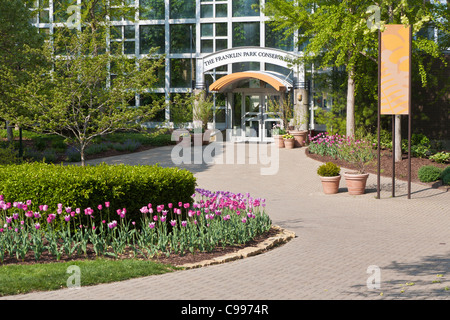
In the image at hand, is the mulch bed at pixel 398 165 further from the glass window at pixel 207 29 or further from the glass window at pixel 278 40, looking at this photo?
the glass window at pixel 207 29

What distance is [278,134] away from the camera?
29859mm

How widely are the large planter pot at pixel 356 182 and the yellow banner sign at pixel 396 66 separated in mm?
1940

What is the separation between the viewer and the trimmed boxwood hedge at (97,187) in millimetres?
10164

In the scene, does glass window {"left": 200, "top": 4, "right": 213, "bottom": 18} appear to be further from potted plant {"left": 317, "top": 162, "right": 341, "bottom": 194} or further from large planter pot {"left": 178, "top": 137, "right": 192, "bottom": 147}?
potted plant {"left": 317, "top": 162, "right": 341, "bottom": 194}

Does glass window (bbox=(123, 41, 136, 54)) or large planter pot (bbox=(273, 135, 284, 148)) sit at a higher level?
glass window (bbox=(123, 41, 136, 54))

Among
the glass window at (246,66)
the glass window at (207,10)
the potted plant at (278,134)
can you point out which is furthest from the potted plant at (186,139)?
the glass window at (207,10)

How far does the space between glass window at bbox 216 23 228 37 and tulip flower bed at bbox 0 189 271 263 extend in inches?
1052

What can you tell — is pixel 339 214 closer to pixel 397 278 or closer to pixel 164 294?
pixel 397 278

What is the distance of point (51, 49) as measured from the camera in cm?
1598

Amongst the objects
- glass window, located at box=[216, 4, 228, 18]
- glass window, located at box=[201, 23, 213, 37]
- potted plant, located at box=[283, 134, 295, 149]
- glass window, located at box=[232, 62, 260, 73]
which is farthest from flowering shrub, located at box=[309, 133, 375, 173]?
glass window, located at box=[201, 23, 213, 37]

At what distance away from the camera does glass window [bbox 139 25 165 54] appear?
38.7m

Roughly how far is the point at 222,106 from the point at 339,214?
22.0 meters

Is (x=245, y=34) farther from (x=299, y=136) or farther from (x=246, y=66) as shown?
(x=299, y=136)

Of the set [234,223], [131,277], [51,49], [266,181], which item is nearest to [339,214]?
[234,223]
